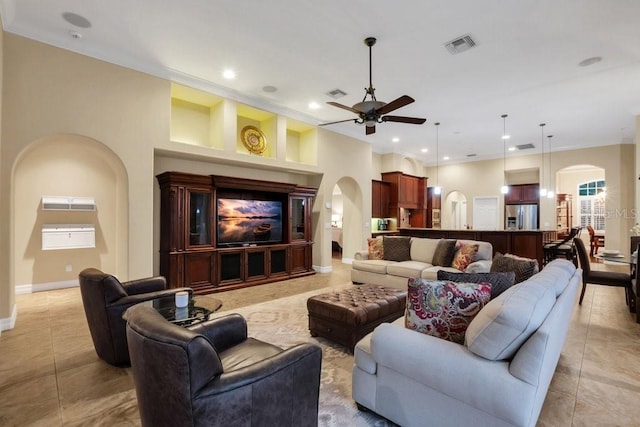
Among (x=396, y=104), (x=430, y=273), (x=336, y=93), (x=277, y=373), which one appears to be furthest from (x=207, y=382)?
(x=336, y=93)

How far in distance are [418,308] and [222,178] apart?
4352mm

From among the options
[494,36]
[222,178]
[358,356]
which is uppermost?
[494,36]

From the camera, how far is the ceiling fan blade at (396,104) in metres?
3.53

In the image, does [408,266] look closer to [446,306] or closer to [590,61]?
[446,306]

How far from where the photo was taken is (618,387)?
243 centimetres

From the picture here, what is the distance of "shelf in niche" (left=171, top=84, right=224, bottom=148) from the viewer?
214 inches

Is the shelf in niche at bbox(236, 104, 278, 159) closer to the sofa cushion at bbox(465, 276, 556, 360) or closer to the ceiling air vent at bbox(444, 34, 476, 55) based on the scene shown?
the ceiling air vent at bbox(444, 34, 476, 55)

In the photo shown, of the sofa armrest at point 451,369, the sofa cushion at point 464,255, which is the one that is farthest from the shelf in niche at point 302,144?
the sofa armrest at point 451,369

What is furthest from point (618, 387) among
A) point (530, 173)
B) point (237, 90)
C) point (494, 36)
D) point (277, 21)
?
point (530, 173)

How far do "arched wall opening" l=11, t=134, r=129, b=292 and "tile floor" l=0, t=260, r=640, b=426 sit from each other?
1.42 metres

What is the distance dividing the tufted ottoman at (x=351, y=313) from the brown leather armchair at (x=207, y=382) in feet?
4.62

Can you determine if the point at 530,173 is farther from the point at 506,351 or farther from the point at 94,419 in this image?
the point at 94,419

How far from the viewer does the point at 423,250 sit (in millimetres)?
5605

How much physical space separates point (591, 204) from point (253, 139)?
529 inches
